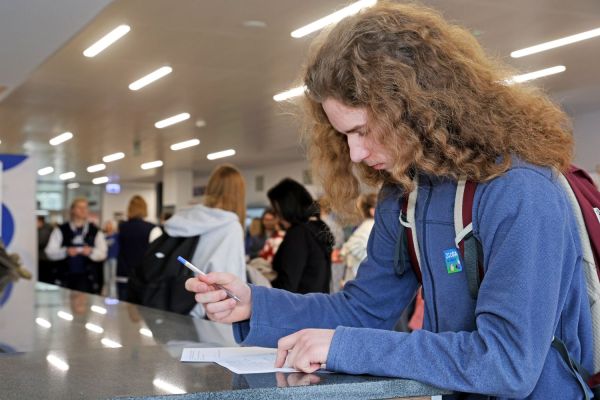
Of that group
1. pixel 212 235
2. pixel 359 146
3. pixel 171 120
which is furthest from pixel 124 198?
pixel 359 146

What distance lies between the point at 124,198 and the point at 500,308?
26549mm

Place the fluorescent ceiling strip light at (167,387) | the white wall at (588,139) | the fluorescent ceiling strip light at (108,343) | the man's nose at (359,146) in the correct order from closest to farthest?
the fluorescent ceiling strip light at (167,387) → the man's nose at (359,146) → the fluorescent ceiling strip light at (108,343) → the white wall at (588,139)

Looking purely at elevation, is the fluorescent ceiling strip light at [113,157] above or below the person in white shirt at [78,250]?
above

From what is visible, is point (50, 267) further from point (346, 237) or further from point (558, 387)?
point (558, 387)

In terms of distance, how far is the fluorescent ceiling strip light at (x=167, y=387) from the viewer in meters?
1.08

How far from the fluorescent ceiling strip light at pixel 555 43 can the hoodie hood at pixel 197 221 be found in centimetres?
491

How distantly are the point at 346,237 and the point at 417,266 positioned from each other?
5.42 meters

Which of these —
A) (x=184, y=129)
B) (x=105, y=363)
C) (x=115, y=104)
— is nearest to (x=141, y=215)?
(x=115, y=104)

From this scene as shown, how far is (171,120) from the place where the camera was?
12.2 m

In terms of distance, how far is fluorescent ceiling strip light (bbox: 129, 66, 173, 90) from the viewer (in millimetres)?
8609

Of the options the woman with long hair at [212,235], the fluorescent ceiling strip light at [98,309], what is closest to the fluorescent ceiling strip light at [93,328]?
the fluorescent ceiling strip light at [98,309]

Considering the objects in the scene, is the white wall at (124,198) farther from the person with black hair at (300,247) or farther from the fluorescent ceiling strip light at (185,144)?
the person with black hair at (300,247)

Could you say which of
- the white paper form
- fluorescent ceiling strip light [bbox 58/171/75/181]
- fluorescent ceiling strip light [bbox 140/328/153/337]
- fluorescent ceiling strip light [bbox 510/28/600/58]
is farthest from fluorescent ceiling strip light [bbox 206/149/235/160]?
the white paper form

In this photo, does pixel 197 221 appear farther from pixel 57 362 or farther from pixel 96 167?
pixel 96 167
